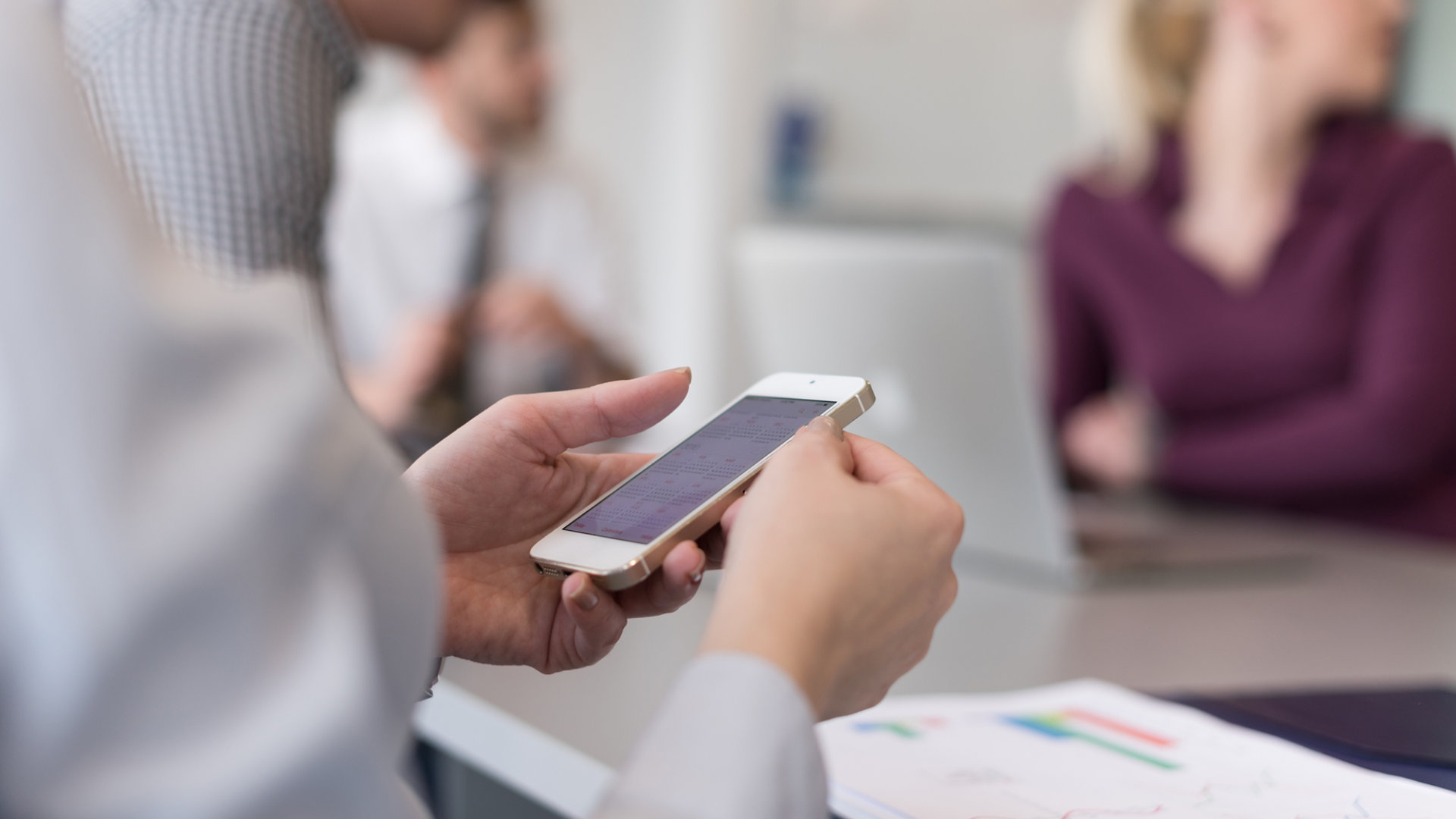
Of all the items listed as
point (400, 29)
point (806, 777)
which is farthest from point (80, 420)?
point (400, 29)

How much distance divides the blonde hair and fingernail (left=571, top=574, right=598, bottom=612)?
1.49m

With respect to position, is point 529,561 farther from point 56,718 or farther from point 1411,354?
point 1411,354

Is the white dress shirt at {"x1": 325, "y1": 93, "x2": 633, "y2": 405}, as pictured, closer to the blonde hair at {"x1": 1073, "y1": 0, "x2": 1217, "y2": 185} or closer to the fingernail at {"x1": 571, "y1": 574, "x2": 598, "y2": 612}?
the blonde hair at {"x1": 1073, "y1": 0, "x2": 1217, "y2": 185}

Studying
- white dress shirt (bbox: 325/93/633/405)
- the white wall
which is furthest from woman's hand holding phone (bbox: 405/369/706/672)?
the white wall

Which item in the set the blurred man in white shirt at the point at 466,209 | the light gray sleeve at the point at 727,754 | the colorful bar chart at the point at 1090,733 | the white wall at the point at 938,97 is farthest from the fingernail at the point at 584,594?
the white wall at the point at 938,97

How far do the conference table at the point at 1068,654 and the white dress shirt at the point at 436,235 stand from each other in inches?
54.2

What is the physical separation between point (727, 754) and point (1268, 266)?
1478mm

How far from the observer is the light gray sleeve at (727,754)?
0.32 m

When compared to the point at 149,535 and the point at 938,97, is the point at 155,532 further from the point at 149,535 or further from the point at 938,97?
the point at 938,97

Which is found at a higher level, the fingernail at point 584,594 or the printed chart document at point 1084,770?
the fingernail at point 584,594

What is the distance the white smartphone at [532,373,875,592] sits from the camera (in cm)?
46

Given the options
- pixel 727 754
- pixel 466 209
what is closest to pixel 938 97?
pixel 466 209

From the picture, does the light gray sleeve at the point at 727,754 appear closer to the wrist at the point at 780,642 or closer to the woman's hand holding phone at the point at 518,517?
the wrist at the point at 780,642

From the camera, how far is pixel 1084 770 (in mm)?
547
